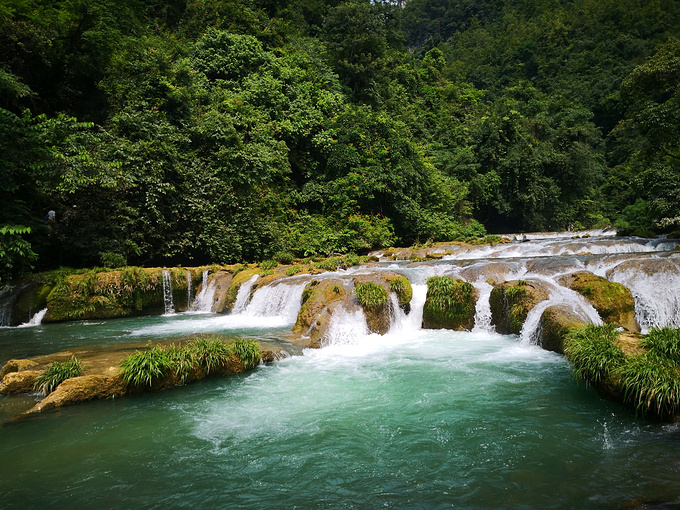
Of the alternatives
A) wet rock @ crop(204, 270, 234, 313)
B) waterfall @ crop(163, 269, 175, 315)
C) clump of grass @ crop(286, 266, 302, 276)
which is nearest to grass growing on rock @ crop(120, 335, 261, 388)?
clump of grass @ crop(286, 266, 302, 276)

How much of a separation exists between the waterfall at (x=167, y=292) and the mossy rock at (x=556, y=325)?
40.8 feet

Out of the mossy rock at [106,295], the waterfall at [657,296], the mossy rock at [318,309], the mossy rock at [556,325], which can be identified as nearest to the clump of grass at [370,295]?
the mossy rock at [318,309]

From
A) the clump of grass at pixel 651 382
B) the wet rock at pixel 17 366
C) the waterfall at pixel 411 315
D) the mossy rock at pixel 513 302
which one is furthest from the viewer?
the waterfall at pixel 411 315

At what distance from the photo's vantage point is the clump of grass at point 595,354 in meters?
5.89

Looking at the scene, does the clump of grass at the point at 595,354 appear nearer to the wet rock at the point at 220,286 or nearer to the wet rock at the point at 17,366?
the wet rock at the point at 17,366

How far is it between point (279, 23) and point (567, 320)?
2933cm

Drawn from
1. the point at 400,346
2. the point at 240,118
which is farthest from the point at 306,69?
the point at 400,346

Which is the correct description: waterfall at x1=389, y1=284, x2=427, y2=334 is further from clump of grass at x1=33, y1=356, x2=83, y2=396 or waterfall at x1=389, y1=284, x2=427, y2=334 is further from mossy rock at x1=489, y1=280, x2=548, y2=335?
clump of grass at x1=33, y1=356, x2=83, y2=396

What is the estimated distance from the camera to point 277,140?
22.2 m

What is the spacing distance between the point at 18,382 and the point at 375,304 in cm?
740

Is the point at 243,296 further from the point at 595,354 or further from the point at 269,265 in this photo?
the point at 595,354

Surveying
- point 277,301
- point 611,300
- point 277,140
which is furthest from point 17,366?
point 277,140

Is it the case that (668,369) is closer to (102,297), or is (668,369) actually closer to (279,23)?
(102,297)

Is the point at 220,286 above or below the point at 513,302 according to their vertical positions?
above
